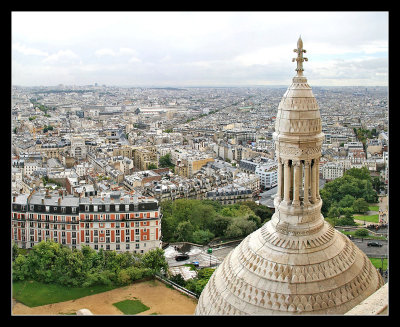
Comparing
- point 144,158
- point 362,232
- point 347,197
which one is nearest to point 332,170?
point 347,197

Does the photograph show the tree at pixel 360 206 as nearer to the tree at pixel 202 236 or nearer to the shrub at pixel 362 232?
the shrub at pixel 362 232

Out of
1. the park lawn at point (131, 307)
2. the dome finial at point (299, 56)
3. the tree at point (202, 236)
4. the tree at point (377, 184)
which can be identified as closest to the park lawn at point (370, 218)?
the tree at point (377, 184)

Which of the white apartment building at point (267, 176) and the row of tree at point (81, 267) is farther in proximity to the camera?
the white apartment building at point (267, 176)

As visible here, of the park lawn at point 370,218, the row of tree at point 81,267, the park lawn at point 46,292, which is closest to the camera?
the park lawn at point 46,292

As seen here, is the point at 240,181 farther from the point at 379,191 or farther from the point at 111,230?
the point at 111,230

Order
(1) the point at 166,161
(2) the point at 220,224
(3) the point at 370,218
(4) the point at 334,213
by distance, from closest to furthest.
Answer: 1. (2) the point at 220,224
2. (4) the point at 334,213
3. (3) the point at 370,218
4. (1) the point at 166,161

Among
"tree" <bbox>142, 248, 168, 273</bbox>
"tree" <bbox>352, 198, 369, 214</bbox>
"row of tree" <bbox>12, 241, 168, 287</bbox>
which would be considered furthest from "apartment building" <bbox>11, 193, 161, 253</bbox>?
"tree" <bbox>352, 198, 369, 214</bbox>

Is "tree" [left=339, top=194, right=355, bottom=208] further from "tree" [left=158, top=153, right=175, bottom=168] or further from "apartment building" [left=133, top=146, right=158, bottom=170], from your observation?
"apartment building" [left=133, top=146, right=158, bottom=170]

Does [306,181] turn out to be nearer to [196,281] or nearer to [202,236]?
[196,281]
